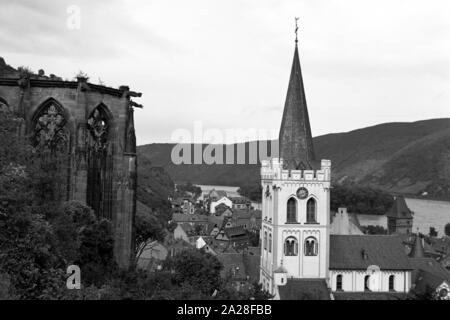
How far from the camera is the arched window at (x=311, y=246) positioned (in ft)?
158

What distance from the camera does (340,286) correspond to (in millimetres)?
48188

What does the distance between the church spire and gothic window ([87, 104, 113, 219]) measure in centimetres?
2571

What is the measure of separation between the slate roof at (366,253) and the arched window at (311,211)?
3328 mm

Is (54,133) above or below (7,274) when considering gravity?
above

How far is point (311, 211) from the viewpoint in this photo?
48562 millimetres

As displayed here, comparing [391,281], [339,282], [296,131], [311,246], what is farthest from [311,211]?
[391,281]

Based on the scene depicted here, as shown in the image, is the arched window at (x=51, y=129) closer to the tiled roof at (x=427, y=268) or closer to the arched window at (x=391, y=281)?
the arched window at (x=391, y=281)

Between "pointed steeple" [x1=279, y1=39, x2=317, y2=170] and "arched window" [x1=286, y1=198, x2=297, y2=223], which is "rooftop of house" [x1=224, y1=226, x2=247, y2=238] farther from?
"pointed steeple" [x1=279, y1=39, x2=317, y2=170]

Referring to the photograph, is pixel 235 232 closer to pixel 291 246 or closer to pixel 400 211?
pixel 400 211

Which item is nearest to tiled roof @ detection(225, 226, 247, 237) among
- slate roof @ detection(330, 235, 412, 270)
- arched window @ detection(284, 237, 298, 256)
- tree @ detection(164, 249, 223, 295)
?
slate roof @ detection(330, 235, 412, 270)
